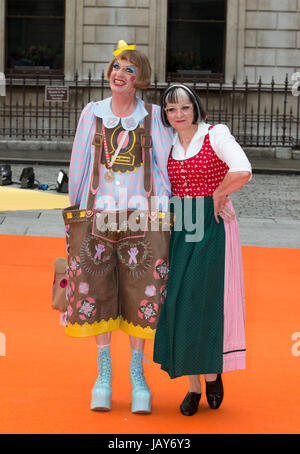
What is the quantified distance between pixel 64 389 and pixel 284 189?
11.3m

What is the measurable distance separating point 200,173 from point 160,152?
240 mm

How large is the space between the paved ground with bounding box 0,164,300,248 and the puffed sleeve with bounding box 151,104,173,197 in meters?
5.14

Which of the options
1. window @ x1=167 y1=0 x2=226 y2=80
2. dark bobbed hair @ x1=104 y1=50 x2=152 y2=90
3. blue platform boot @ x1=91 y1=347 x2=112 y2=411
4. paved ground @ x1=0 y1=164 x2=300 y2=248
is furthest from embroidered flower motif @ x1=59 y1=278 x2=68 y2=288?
window @ x1=167 y1=0 x2=226 y2=80

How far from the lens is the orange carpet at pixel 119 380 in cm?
427

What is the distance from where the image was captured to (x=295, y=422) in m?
4.33

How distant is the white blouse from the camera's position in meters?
4.18

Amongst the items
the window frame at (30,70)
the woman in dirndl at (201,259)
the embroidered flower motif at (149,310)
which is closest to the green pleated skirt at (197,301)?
the woman in dirndl at (201,259)

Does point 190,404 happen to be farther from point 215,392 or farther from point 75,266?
point 75,266

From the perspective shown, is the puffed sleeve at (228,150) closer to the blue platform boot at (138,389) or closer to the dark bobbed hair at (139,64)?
the dark bobbed hair at (139,64)

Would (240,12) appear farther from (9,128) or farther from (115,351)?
(115,351)

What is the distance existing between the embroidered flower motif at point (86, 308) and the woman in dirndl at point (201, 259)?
365mm

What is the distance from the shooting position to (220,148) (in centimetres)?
426

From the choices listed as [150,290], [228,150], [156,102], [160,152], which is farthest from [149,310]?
[156,102]

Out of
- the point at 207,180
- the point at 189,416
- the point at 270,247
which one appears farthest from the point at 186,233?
the point at 270,247
